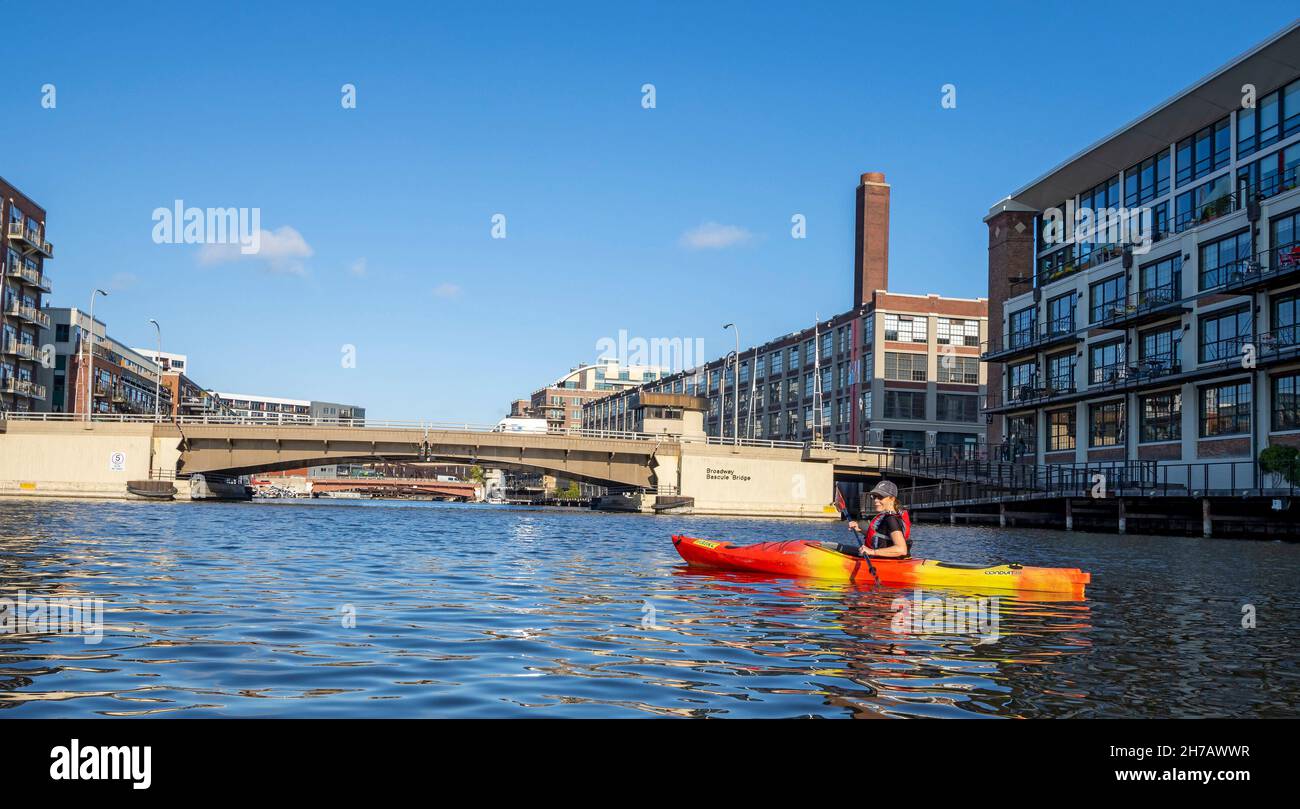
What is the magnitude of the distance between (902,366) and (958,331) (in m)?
7.03

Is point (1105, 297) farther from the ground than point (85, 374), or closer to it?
farther from the ground

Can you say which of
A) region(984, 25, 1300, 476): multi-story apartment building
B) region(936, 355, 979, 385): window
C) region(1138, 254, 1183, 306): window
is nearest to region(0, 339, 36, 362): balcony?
region(984, 25, 1300, 476): multi-story apartment building

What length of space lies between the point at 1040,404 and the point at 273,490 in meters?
Result: 125

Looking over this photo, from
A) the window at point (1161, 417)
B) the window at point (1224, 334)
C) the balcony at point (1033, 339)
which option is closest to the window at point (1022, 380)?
the balcony at point (1033, 339)

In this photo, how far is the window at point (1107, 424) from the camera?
59.5m

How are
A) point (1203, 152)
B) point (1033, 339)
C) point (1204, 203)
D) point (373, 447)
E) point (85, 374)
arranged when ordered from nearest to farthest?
point (1204, 203) < point (1203, 152) < point (1033, 339) < point (373, 447) < point (85, 374)

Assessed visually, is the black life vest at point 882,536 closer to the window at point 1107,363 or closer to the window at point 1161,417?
the window at point 1161,417

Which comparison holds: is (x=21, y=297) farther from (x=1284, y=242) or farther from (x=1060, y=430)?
(x=1284, y=242)

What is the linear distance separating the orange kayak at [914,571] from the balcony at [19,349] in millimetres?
83795

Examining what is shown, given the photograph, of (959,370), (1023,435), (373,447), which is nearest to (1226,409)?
(1023,435)

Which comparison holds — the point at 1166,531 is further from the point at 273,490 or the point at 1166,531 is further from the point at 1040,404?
the point at 273,490

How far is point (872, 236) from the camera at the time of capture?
10344 centimetres

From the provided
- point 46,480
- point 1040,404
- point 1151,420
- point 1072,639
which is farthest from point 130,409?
point 1072,639

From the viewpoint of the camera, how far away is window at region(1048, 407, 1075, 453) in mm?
64875
